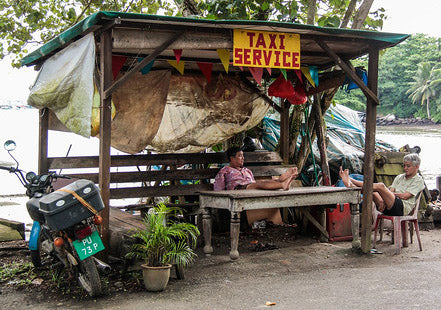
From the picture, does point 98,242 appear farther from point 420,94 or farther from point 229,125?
point 420,94

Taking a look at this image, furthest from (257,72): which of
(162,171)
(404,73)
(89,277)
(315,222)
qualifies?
(404,73)

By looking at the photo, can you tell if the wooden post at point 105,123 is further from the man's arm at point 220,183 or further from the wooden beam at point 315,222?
the wooden beam at point 315,222

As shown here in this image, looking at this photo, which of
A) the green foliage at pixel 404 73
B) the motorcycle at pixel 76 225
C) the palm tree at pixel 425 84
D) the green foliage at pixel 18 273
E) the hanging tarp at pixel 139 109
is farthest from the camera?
the green foliage at pixel 404 73

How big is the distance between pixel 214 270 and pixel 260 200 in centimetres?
108

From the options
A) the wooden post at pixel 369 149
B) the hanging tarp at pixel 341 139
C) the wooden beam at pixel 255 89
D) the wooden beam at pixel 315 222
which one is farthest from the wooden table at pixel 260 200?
the hanging tarp at pixel 341 139

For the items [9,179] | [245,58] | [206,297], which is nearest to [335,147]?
[245,58]

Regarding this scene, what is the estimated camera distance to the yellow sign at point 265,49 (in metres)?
6.18

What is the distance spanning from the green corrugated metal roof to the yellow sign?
0.21m

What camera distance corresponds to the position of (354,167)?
1026cm

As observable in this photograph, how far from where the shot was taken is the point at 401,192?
748 cm

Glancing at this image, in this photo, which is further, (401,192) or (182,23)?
(401,192)

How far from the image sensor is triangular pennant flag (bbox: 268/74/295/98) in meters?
8.26

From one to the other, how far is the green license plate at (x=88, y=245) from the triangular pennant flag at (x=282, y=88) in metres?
4.43

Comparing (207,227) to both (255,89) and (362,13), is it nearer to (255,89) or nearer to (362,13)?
(255,89)
